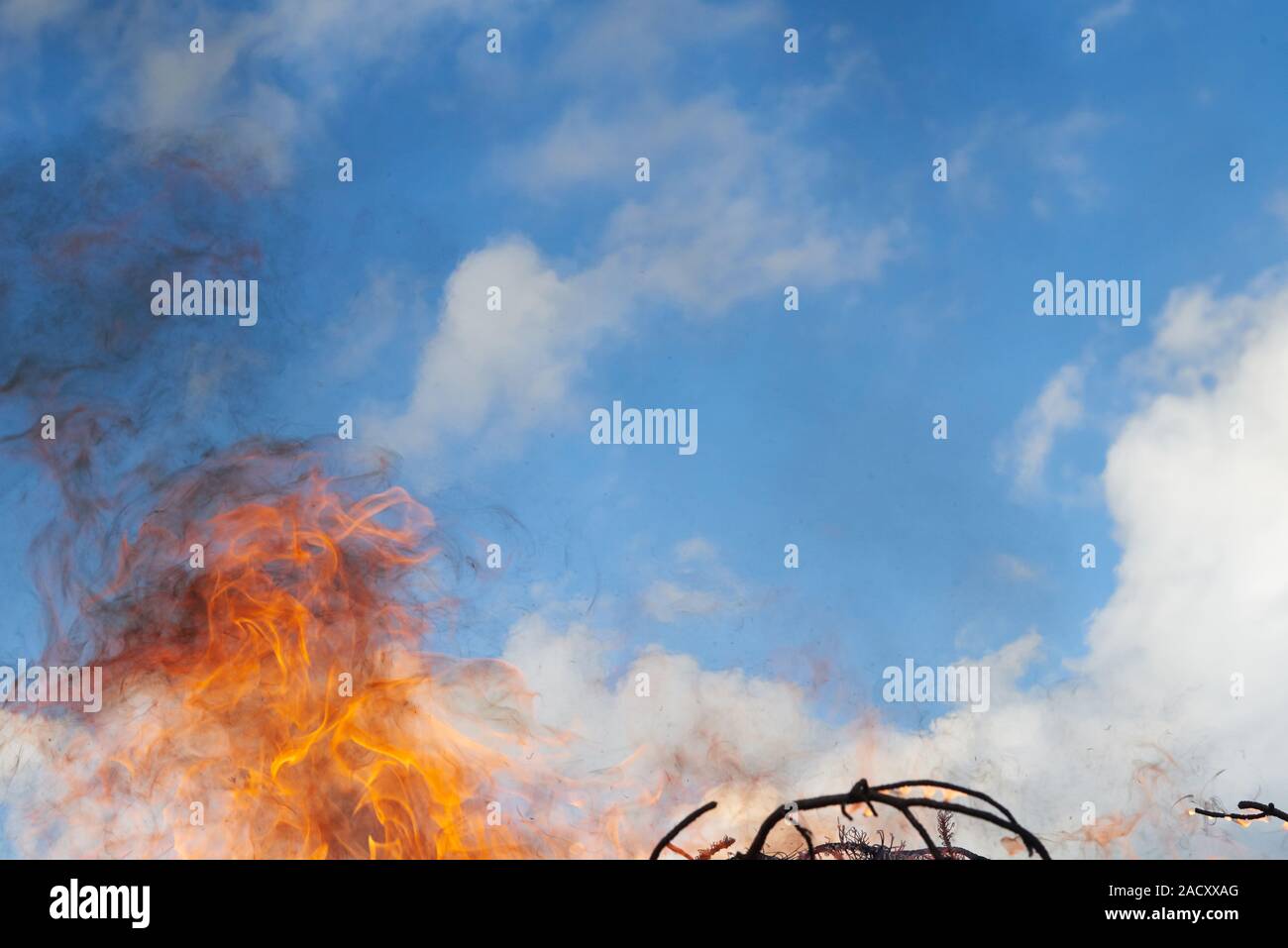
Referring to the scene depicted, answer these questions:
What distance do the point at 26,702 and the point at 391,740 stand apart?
3.15m

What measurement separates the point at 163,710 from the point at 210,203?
476 centimetres

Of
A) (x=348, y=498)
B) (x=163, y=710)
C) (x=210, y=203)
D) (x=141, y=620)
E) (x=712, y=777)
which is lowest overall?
(x=712, y=777)

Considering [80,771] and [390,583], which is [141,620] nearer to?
[80,771]

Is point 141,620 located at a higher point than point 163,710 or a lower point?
higher
